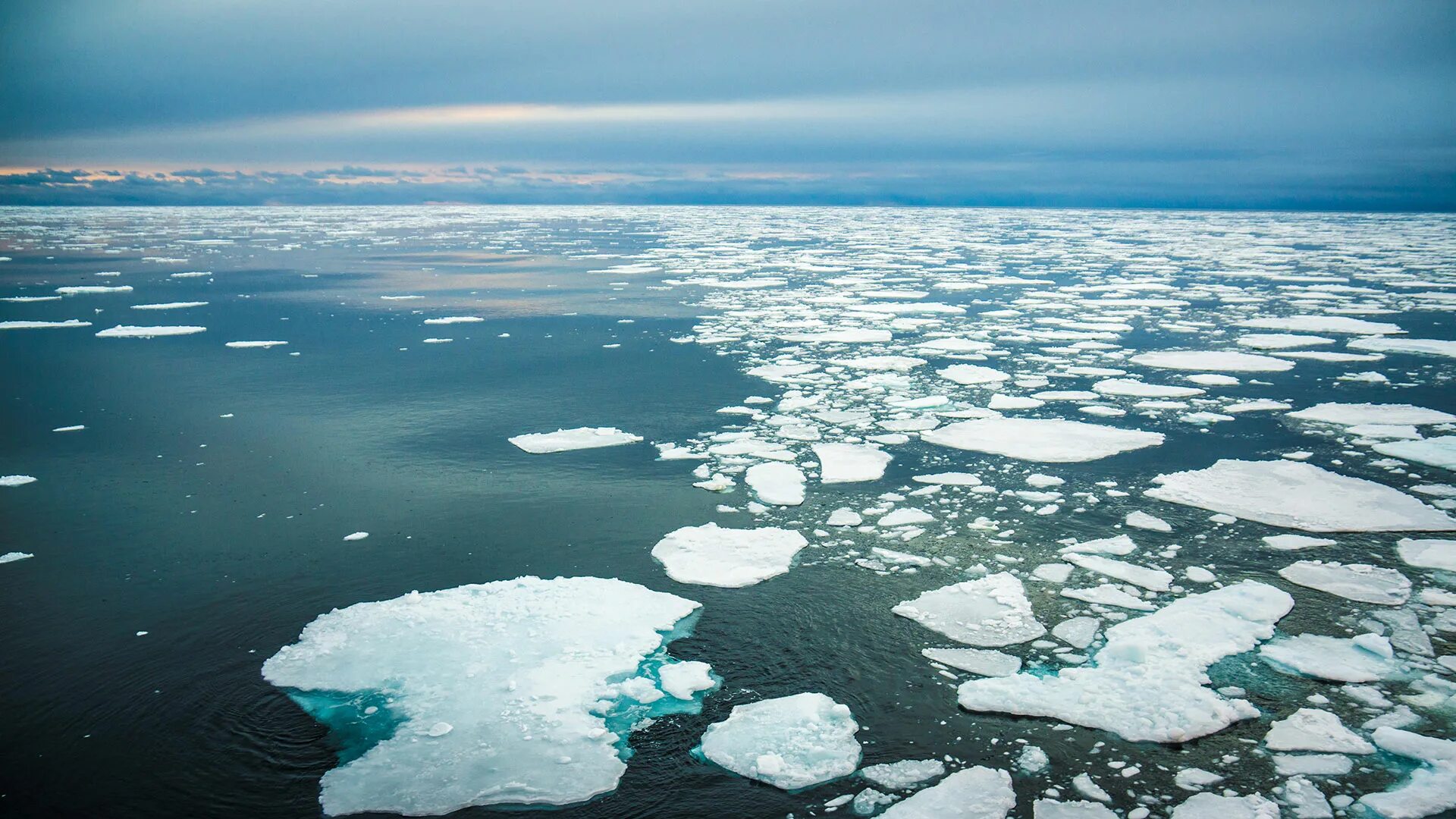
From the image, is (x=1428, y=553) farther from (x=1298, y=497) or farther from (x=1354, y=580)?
(x=1298, y=497)

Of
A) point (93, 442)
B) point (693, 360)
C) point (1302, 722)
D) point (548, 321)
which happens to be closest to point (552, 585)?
point (1302, 722)

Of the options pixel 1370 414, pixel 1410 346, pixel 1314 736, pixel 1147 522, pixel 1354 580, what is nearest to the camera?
pixel 1314 736

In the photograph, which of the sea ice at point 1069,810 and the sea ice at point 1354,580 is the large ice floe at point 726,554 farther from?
the sea ice at point 1354,580

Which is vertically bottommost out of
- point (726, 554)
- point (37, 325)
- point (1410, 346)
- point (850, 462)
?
point (726, 554)

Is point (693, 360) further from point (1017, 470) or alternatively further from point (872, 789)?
point (872, 789)

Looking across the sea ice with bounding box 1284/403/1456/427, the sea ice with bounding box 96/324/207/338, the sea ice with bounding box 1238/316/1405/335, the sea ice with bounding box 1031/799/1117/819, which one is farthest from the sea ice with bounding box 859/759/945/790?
the sea ice with bounding box 96/324/207/338

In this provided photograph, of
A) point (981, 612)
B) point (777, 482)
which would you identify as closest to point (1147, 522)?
point (981, 612)
